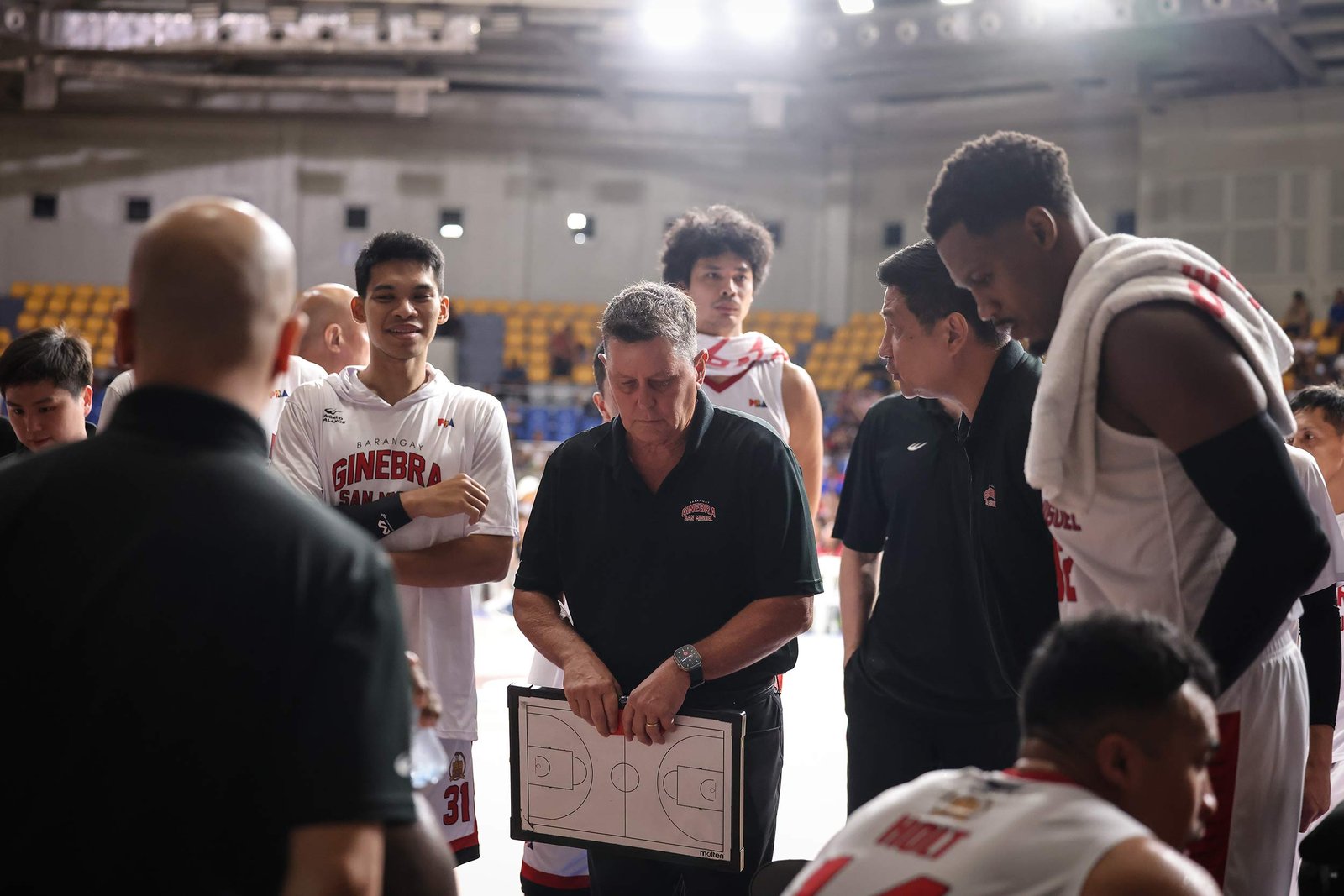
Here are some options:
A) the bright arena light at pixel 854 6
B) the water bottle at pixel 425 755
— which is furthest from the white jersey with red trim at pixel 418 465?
the bright arena light at pixel 854 6

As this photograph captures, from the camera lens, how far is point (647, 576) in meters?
2.65

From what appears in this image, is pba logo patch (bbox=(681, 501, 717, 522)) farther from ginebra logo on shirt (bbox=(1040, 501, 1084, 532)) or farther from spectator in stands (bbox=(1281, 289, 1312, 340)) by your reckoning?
spectator in stands (bbox=(1281, 289, 1312, 340))

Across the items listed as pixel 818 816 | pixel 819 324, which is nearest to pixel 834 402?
pixel 819 324

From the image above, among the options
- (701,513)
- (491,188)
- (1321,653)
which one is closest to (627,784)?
(701,513)

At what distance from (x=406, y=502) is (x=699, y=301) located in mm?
1554

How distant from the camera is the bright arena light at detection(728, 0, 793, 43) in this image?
1577cm

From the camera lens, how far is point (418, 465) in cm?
313

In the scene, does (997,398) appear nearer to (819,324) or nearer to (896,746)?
(896,746)

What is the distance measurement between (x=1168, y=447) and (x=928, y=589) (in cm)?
116

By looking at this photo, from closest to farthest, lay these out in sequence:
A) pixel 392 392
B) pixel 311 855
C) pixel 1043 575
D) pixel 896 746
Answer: pixel 311 855
pixel 1043 575
pixel 896 746
pixel 392 392

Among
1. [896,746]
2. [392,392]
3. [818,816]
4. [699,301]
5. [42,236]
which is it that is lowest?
[818,816]

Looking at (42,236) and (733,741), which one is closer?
(733,741)

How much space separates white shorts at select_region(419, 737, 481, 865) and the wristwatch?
0.92 meters

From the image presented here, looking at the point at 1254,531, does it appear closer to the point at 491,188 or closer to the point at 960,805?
the point at 960,805
